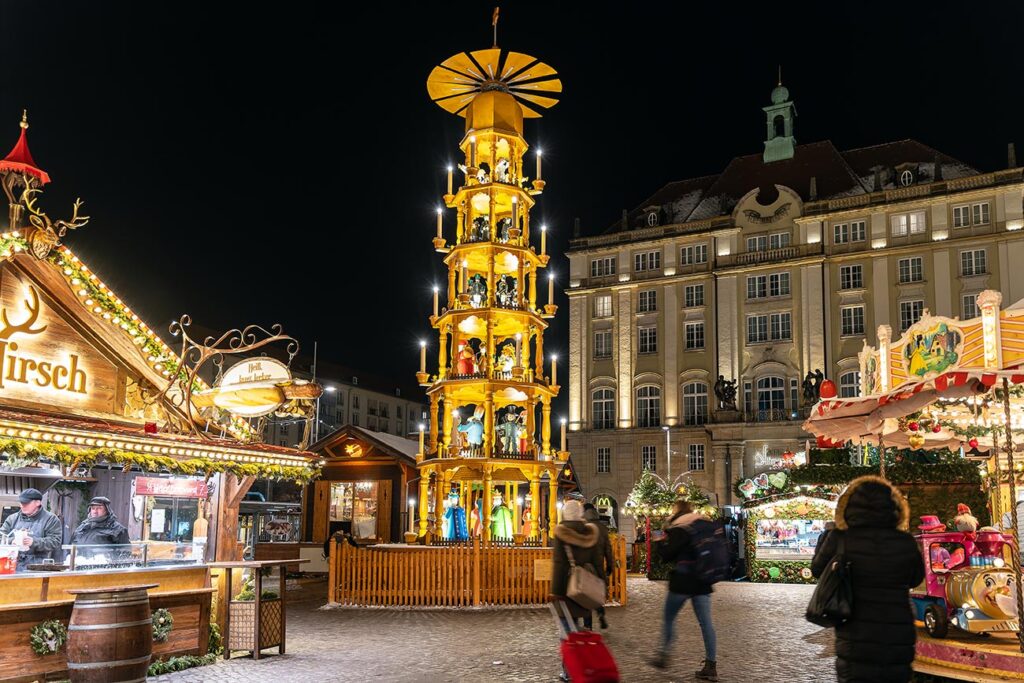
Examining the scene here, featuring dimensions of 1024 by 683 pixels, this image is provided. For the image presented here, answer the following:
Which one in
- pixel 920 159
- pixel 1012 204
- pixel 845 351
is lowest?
pixel 845 351

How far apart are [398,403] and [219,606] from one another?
275ft

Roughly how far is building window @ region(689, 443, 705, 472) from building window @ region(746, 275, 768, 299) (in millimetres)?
8882

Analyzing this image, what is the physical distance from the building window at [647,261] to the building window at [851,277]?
10.3 meters

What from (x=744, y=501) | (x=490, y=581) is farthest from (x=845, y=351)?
(x=490, y=581)

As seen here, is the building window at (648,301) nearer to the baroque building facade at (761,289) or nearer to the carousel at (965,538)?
the baroque building facade at (761,289)

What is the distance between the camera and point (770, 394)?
5116 cm

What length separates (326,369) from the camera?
85500mm

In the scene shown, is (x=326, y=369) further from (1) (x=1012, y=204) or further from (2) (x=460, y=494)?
(2) (x=460, y=494)

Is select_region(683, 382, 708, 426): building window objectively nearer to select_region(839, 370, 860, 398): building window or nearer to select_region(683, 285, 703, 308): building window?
select_region(683, 285, 703, 308): building window

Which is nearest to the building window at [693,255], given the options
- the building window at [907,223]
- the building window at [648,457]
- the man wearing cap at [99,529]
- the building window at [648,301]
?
the building window at [648,301]

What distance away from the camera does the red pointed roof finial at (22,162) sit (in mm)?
10305

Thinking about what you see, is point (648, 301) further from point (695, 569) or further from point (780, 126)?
point (695, 569)

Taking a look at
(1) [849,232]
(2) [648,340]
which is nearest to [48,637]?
(2) [648,340]

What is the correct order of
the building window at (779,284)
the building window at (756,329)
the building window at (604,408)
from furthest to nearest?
the building window at (604,408), the building window at (756,329), the building window at (779,284)
